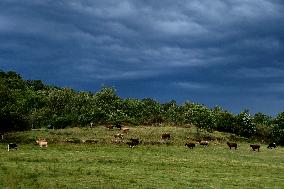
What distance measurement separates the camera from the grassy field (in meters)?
41.4

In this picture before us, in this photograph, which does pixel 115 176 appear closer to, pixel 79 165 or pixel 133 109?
pixel 79 165

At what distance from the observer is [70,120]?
359ft

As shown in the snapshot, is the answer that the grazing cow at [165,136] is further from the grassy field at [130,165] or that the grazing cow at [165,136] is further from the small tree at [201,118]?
the small tree at [201,118]

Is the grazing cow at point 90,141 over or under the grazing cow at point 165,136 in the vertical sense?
under

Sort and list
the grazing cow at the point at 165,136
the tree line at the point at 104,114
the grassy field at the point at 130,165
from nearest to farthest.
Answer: the grassy field at the point at 130,165 < the grazing cow at the point at 165,136 < the tree line at the point at 104,114

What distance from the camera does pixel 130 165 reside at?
174 ft

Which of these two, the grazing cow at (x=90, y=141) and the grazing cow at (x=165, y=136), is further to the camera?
the grazing cow at (x=165, y=136)

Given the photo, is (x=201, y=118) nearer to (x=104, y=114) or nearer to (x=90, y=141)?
(x=104, y=114)

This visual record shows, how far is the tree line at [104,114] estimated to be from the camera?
289 ft

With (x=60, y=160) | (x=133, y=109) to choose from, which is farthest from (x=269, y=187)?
(x=133, y=109)

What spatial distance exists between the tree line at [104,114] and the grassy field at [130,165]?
29.0 ft

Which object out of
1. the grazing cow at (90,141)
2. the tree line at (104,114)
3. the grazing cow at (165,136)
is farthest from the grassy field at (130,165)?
the tree line at (104,114)

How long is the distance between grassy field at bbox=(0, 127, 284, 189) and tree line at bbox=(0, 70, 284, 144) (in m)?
8.83

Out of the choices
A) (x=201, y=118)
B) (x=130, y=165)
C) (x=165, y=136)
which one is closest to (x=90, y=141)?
(x=165, y=136)
